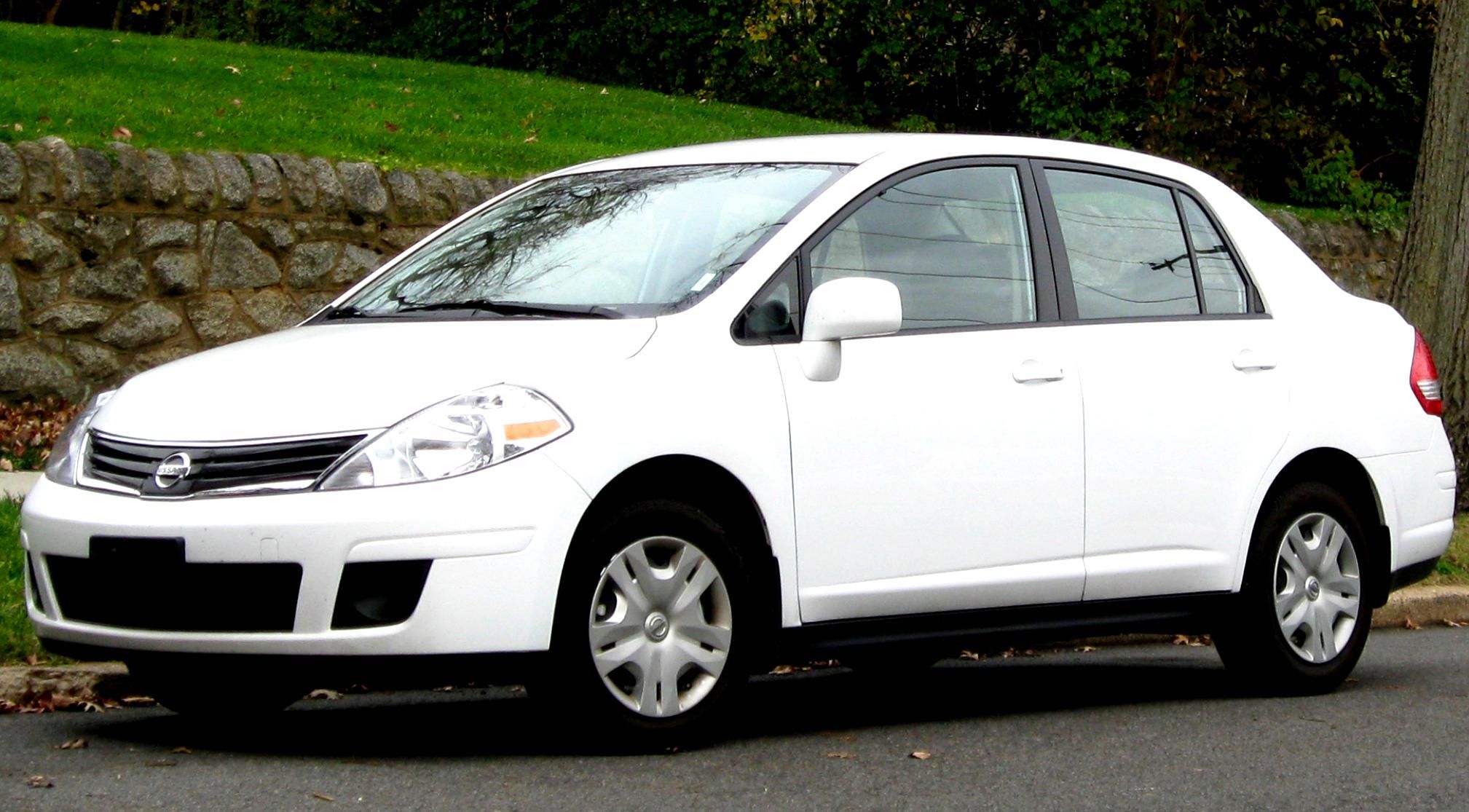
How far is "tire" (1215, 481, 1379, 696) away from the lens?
22.9ft

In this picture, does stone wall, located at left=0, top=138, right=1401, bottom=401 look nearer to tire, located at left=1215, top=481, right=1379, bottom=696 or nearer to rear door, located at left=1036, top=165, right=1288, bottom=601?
rear door, located at left=1036, top=165, right=1288, bottom=601

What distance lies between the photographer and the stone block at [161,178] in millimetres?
11703

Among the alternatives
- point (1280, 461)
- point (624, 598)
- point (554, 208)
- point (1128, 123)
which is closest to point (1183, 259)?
point (1280, 461)

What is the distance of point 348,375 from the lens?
5387mm

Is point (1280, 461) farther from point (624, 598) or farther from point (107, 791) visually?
point (107, 791)

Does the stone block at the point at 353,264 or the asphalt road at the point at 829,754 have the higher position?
the stone block at the point at 353,264

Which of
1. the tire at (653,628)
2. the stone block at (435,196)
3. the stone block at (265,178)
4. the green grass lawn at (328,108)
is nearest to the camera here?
the tire at (653,628)

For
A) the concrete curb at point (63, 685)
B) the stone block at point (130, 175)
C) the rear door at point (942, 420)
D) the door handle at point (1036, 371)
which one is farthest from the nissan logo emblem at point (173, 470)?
the stone block at point (130, 175)

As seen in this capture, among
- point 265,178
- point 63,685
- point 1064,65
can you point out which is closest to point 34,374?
point 265,178

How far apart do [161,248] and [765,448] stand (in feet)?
23.0

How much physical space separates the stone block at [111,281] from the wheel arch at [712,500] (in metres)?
6.90

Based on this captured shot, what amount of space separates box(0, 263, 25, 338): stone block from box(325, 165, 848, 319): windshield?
17.2 feet

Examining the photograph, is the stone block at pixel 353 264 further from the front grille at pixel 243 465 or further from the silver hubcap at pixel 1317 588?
the front grille at pixel 243 465

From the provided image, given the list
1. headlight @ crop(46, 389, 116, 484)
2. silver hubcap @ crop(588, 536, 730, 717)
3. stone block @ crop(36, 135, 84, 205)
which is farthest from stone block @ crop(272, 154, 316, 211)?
silver hubcap @ crop(588, 536, 730, 717)
